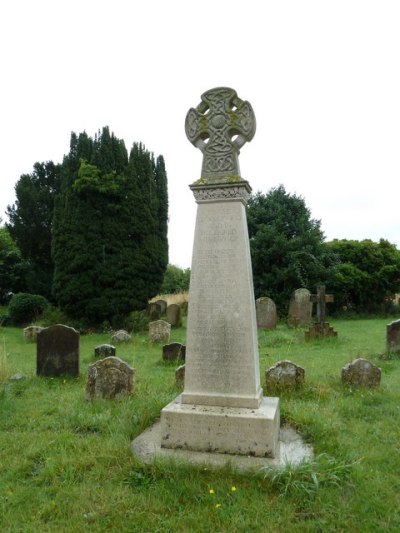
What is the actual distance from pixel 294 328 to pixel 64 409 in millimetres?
11178

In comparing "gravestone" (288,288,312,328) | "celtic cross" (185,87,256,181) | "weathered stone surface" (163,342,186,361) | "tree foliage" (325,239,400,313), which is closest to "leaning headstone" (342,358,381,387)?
"weathered stone surface" (163,342,186,361)

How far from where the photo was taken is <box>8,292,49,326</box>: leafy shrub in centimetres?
1869

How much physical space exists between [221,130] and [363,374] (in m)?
4.40

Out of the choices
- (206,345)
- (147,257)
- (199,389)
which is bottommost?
(199,389)

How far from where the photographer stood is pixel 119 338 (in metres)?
12.3

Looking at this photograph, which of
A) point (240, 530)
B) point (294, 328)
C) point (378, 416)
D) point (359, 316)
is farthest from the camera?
point (359, 316)

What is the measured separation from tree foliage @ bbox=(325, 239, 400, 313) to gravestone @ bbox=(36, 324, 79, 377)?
50.3 feet

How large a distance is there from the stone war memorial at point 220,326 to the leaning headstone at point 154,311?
46.9ft

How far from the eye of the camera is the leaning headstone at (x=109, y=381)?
18.5 ft

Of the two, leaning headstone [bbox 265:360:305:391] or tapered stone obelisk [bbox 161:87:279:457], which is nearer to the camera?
tapered stone obelisk [bbox 161:87:279:457]

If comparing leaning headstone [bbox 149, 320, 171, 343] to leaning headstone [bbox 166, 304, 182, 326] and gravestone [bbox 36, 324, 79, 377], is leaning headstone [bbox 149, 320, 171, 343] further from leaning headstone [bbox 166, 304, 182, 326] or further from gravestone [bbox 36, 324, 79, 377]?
gravestone [bbox 36, 324, 79, 377]

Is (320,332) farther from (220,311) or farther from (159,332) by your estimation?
(220,311)

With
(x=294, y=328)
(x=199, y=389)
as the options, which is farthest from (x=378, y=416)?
(x=294, y=328)

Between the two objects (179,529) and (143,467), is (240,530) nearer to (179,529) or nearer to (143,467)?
(179,529)
